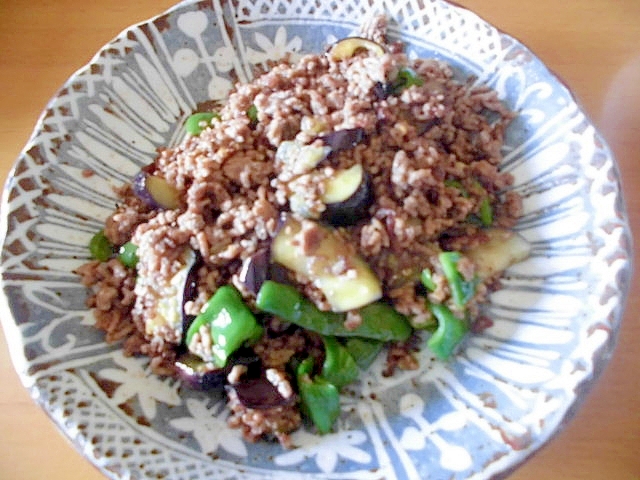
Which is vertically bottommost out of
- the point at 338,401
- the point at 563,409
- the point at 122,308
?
the point at 563,409

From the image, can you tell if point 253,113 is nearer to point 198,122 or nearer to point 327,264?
point 198,122

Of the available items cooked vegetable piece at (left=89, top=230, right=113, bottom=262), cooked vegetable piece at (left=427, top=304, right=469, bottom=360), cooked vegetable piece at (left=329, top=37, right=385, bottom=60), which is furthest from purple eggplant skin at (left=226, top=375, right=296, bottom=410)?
cooked vegetable piece at (left=329, top=37, right=385, bottom=60)

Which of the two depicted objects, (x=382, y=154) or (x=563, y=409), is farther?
(x=382, y=154)

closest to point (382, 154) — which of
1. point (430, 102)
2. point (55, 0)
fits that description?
point (430, 102)

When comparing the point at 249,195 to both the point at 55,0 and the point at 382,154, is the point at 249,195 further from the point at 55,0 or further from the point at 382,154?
the point at 55,0

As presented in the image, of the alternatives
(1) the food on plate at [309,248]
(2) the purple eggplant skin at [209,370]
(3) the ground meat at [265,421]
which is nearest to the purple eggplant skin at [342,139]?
(1) the food on plate at [309,248]

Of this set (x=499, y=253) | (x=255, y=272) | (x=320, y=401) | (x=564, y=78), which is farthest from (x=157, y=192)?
(x=564, y=78)
